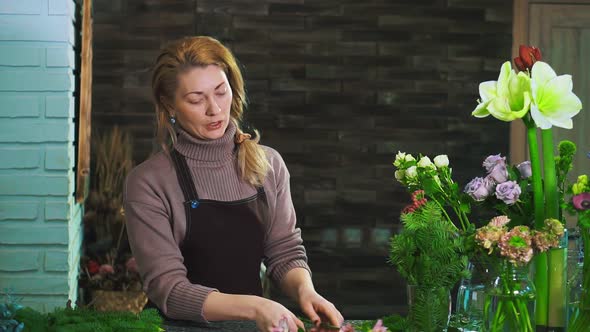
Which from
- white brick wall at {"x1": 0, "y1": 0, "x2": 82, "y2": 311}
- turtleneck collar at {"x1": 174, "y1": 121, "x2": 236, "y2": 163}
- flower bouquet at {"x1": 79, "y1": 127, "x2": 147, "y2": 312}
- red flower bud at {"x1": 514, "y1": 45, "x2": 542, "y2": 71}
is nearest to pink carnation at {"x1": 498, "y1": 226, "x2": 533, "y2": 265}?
red flower bud at {"x1": 514, "y1": 45, "x2": 542, "y2": 71}

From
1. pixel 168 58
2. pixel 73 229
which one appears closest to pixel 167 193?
pixel 168 58

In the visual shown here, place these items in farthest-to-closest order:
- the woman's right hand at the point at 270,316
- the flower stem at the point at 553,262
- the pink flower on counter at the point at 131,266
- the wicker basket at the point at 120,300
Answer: the pink flower on counter at the point at 131,266, the wicker basket at the point at 120,300, the woman's right hand at the point at 270,316, the flower stem at the point at 553,262

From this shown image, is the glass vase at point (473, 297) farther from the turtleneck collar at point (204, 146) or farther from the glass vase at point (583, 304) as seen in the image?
the turtleneck collar at point (204, 146)

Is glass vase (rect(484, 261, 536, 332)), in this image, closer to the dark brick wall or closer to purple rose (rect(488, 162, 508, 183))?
purple rose (rect(488, 162, 508, 183))

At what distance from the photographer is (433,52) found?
580 cm

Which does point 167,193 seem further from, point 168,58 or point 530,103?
point 530,103

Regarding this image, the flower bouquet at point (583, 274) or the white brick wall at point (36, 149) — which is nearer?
the flower bouquet at point (583, 274)

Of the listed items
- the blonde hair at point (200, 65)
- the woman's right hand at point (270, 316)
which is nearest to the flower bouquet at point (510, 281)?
the woman's right hand at point (270, 316)

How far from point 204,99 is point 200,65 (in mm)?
92

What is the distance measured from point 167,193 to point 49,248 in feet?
4.73

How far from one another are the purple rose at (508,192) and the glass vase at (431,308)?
21cm

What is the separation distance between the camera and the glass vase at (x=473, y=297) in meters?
1.71

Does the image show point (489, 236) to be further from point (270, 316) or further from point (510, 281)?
point (270, 316)

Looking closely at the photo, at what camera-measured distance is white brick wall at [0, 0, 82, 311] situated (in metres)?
3.42
